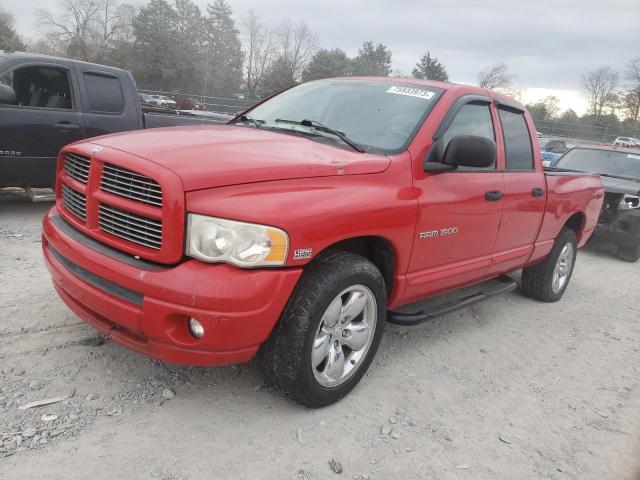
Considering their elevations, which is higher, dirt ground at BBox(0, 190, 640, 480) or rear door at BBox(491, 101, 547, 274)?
rear door at BBox(491, 101, 547, 274)

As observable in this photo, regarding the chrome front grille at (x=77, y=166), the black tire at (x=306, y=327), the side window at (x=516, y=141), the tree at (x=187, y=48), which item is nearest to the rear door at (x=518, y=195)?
the side window at (x=516, y=141)

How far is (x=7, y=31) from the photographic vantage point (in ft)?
163

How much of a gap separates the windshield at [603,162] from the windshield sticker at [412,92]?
6380 millimetres

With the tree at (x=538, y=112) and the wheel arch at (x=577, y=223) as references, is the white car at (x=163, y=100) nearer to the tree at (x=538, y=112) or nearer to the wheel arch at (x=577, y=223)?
the wheel arch at (x=577, y=223)

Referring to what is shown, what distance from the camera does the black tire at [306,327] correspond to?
8.42 ft

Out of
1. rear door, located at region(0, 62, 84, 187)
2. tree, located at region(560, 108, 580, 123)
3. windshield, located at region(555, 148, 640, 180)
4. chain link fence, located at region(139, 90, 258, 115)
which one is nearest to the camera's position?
rear door, located at region(0, 62, 84, 187)

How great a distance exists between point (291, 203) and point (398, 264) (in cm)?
94

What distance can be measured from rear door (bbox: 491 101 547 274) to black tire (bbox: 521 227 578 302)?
690 mm

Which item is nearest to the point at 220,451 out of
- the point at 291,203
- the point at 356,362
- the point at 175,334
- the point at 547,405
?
the point at 175,334

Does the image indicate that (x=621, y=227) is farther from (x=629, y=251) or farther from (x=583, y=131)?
(x=583, y=131)

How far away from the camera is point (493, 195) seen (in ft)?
12.2

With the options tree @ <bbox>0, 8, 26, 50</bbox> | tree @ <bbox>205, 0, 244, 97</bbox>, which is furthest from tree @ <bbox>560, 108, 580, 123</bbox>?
tree @ <bbox>0, 8, 26, 50</bbox>

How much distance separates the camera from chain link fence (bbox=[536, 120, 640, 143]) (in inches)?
1890

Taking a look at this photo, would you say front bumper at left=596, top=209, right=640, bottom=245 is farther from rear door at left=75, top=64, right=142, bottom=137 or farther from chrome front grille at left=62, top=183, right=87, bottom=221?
chrome front grille at left=62, top=183, right=87, bottom=221
